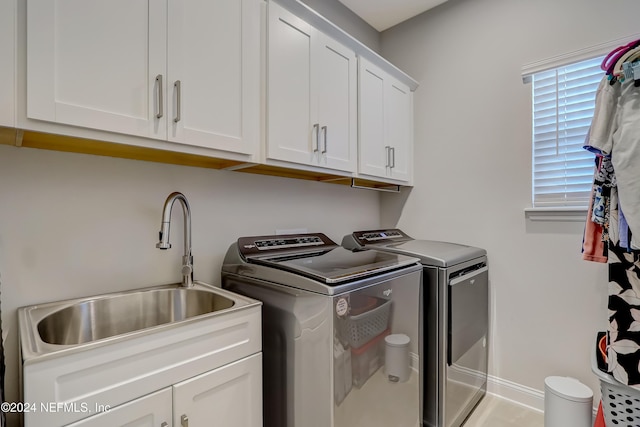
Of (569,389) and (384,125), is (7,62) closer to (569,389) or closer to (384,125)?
(384,125)

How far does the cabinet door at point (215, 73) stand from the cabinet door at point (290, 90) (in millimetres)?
83

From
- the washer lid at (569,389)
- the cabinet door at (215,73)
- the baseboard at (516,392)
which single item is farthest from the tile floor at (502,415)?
the cabinet door at (215,73)

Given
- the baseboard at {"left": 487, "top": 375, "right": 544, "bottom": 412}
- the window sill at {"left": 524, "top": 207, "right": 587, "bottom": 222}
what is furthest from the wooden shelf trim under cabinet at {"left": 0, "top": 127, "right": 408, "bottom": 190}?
the baseboard at {"left": 487, "top": 375, "right": 544, "bottom": 412}

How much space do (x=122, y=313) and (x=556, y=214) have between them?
7.87 ft

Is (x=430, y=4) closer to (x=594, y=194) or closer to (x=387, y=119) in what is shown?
(x=387, y=119)

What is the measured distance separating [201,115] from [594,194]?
1.70 metres

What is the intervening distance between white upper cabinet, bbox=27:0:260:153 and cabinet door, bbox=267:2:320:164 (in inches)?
3.7

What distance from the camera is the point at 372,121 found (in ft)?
7.16

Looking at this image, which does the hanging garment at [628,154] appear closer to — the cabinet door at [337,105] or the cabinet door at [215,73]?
the cabinet door at [337,105]

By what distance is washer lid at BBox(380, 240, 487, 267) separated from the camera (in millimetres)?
1789

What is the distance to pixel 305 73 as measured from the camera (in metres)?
1.70

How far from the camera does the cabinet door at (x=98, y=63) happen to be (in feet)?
3.03

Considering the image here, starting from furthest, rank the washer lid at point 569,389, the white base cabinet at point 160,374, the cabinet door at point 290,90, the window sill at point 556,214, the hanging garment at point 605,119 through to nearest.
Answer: the window sill at point 556,214 < the washer lid at point 569,389 < the cabinet door at point 290,90 < the hanging garment at point 605,119 < the white base cabinet at point 160,374

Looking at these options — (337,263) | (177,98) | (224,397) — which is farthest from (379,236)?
(177,98)
